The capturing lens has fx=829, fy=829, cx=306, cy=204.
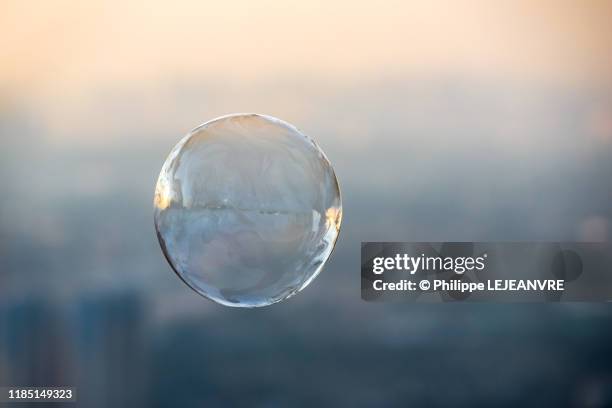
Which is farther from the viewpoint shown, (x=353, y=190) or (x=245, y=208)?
(x=353, y=190)

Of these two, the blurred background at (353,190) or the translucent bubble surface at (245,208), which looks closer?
the translucent bubble surface at (245,208)

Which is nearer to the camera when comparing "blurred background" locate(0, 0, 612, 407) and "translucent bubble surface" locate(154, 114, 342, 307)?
"translucent bubble surface" locate(154, 114, 342, 307)

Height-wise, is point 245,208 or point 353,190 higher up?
point 245,208

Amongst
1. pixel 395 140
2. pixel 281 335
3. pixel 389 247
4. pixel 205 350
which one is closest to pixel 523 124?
pixel 395 140
